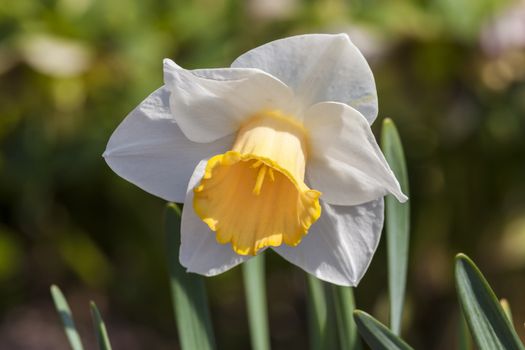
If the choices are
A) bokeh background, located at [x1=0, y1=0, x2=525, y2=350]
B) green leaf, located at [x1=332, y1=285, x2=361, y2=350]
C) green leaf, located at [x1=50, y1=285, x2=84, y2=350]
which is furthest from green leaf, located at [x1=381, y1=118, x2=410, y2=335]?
bokeh background, located at [x1=0, y1=0, x2=525, y2=350]

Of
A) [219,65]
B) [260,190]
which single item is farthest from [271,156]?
[219,65]

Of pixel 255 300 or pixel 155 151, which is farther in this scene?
pixel 255 300

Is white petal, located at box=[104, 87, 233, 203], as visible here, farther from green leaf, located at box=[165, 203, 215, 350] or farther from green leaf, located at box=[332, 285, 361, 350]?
green leaf, located at box=[332, 285, 361, 350]

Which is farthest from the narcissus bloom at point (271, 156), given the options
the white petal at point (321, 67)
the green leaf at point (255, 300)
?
the green leaf at point (255, 300)

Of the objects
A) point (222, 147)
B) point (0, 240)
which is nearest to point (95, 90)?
point (0, 240)

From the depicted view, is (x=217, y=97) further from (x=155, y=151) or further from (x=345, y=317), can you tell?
(x=345, y=317)

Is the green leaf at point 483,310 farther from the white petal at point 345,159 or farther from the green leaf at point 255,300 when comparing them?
the green leaf at point 255,300

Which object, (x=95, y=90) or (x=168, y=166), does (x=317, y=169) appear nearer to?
(x=168, y=166)
